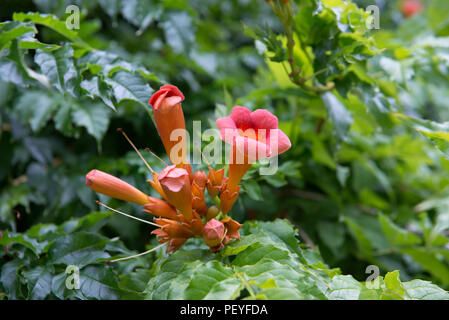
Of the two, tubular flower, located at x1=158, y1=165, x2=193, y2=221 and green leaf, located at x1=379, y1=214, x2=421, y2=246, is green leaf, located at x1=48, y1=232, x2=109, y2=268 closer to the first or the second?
tubular flower, located at x1=158, y1=165, x2=193, y2=221

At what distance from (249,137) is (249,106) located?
0.63 m

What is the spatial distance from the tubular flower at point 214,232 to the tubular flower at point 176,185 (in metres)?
0.07

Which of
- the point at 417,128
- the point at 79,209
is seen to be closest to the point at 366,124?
the point at 417,128

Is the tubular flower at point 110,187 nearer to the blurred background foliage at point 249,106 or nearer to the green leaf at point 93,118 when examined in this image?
the blurred background foliage at point 249,106

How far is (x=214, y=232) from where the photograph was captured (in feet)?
2.81

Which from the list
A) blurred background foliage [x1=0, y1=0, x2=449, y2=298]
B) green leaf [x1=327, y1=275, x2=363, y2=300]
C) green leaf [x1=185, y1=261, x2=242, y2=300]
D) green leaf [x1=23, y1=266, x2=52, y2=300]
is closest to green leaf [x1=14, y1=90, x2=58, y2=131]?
blurred background foliage [x1=0, y1=0, x2=449, y2=298]

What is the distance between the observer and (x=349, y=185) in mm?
1737

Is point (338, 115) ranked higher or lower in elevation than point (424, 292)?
higher

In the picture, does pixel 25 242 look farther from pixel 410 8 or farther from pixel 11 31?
pixel 410 8

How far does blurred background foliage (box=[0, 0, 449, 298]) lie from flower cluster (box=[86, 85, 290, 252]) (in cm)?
17

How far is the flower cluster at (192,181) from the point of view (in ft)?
2.81

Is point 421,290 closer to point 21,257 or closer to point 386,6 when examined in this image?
point 21,257

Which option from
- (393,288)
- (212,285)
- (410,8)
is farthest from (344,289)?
(410,8)

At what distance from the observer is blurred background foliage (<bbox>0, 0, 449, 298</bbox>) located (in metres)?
1.11
